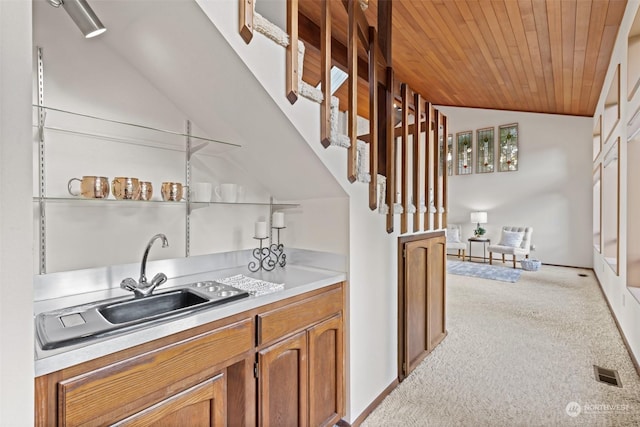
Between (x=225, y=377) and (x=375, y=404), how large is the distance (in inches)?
48.5

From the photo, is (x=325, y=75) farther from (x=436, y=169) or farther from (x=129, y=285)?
(x=436, y=169)

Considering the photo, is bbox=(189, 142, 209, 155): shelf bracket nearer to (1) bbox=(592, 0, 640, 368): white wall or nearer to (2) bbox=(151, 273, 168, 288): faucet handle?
(2) bbox=(151, 273, 168, 288): faucet handle

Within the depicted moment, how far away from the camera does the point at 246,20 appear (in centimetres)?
119

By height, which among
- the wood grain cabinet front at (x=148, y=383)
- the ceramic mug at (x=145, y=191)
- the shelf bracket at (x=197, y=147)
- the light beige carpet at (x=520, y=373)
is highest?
the shelf bracket at (x=197, y=147)

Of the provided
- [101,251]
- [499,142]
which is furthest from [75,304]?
[499,142]

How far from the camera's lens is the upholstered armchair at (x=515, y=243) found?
6.89 meters

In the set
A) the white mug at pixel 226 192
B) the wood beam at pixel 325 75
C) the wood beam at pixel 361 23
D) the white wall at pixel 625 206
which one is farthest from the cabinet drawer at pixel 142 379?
the white wall at pixel 625 206

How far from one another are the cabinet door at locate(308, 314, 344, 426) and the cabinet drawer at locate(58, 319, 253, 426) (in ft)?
1.65

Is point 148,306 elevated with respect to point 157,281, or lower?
lower

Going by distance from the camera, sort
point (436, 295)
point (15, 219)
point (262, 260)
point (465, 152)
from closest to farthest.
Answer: point (15, 219) < point (262, 260) < point (436, 295) < point (465, 152)

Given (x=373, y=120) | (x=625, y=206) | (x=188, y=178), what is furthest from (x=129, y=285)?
(x=625, y=206)

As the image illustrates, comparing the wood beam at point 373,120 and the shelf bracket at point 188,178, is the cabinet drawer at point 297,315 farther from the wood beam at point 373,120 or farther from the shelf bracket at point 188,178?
the shelf bracket at point 188,178

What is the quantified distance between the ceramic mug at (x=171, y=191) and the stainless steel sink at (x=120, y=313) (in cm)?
47

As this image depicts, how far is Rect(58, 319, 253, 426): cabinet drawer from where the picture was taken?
2.90ft
